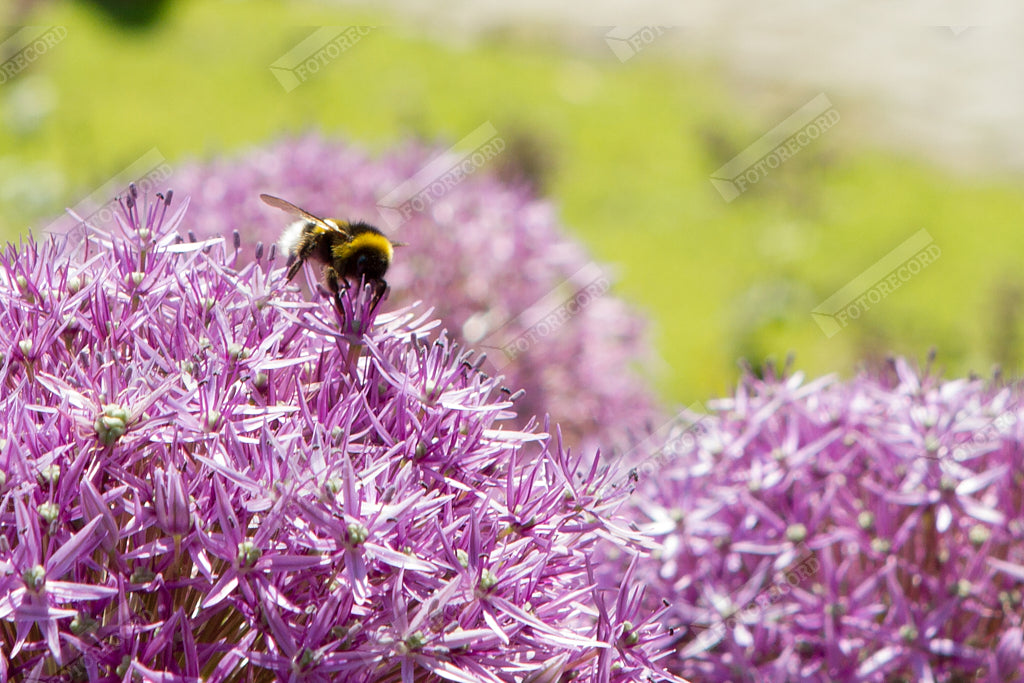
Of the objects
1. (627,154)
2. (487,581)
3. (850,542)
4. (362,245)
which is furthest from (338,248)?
(627,154)

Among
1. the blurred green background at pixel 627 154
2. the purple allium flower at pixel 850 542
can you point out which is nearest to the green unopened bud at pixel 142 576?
the purple allium flower at pixel 850 542

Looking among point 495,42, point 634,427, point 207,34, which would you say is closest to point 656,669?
point 634,427

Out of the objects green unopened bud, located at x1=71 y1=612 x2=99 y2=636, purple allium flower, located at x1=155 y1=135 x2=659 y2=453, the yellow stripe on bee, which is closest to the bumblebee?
the yellow stripe on bee

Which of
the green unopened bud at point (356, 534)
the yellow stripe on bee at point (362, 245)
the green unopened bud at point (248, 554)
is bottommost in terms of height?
the yellow stripe on bee at point (362, 245)

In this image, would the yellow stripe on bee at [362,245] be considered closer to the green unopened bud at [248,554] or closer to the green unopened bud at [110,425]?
the green unopened bud at [110,425]

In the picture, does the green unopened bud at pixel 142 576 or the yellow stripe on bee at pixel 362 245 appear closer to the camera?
the green unopened bud at pixel 142 576

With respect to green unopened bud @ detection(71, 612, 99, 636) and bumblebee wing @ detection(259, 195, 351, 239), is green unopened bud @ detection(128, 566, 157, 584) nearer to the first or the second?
green unopened bud @ detection(71, 612, 99, 636)

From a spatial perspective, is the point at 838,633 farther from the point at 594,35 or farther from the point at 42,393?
the point at 594,35
